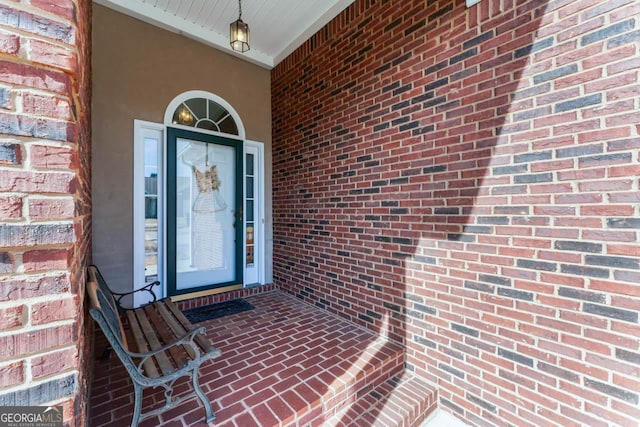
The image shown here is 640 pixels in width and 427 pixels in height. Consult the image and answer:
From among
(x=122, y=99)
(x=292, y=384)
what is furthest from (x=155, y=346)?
(x=122, y=99)

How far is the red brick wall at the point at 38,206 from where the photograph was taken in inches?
31.2

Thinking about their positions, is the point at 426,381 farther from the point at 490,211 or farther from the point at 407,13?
the point at 407,13

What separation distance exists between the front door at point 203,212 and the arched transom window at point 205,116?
0.43 feet

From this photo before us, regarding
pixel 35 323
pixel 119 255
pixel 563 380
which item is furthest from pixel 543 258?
pixel 119 255

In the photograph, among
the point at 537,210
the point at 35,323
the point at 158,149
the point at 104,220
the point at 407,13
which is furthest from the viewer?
the point at 158,149

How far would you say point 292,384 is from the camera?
1.93m

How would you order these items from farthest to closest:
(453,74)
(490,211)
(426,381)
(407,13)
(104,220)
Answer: (104,220) < (407,13) < (426,381) < (453,74) < (490,211)

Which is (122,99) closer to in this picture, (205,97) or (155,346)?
(205,97)

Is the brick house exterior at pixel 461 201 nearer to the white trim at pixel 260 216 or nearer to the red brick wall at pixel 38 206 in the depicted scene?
the red brick wall at pixel 38 206

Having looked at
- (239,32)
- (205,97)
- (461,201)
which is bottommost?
(461,201)

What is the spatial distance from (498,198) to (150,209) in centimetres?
353

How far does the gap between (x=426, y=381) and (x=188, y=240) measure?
10.1 ft

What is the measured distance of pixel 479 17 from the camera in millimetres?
1948

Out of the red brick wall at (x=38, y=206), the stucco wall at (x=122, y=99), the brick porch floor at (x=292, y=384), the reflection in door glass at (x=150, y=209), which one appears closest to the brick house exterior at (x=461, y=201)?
the red brick wall at (x=38, y=206)
